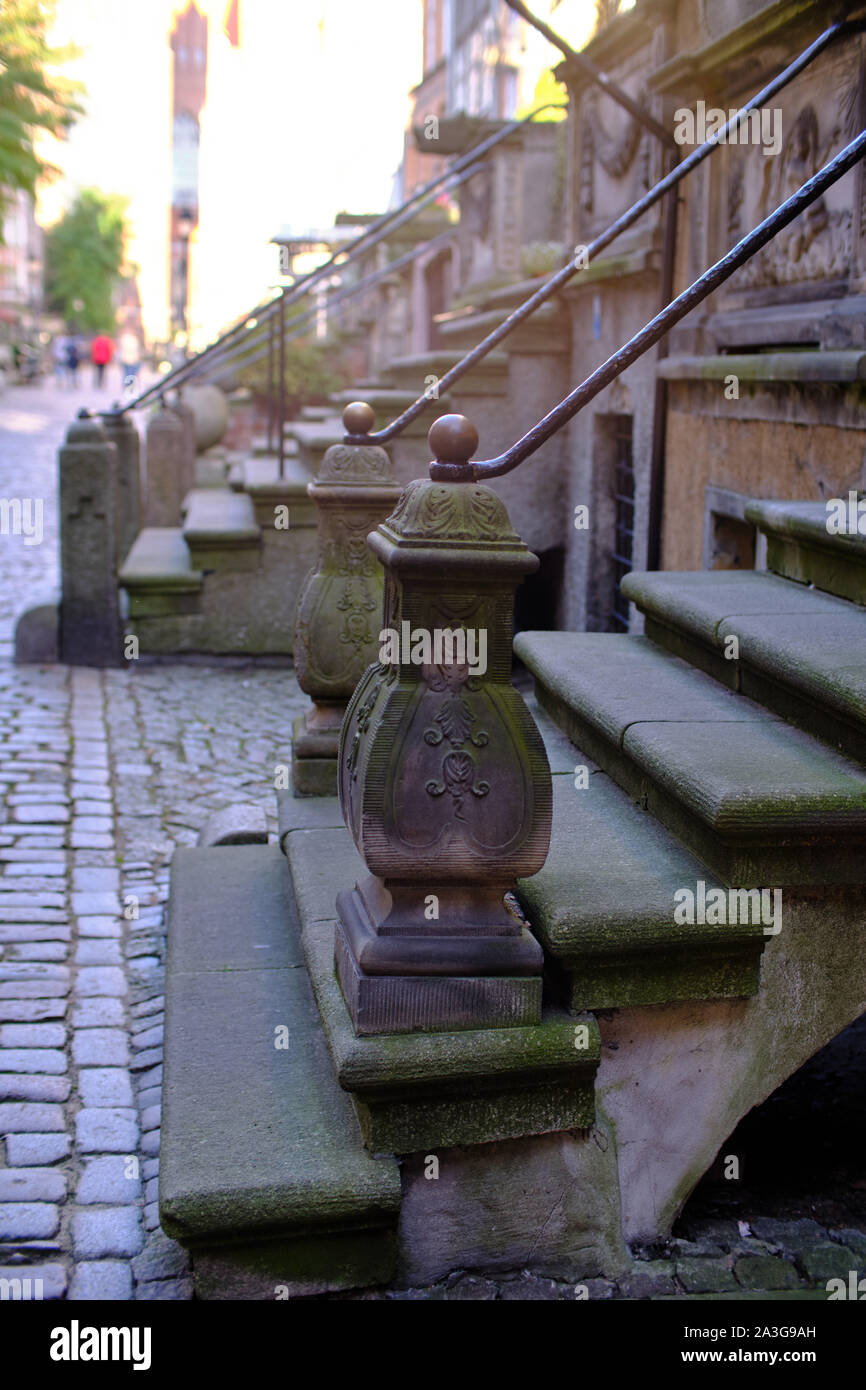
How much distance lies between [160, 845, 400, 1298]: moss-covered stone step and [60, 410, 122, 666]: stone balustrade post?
18.2 ft

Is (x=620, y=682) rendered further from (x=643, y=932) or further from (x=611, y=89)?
(x=611, y=89)

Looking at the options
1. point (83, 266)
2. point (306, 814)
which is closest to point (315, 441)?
point (306, 814)

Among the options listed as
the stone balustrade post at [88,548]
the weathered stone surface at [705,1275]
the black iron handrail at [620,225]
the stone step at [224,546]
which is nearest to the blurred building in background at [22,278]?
the stone step at [224,546]

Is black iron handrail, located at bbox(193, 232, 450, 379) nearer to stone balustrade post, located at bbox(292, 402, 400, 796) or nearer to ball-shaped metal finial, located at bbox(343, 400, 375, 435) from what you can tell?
ball-shaped metal finial, located at bbox(343, 400, 375, 435)

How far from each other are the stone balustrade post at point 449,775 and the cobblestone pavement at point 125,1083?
647 mm

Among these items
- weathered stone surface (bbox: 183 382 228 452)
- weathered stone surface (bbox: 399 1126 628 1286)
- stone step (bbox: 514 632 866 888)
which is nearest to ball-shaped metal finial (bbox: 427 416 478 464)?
stone step (bbox: 514 632 866 888)

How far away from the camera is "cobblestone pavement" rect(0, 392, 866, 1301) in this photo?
310 centimetres

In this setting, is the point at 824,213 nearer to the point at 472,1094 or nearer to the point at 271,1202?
the point at 472,1094

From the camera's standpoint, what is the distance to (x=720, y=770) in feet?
10.5

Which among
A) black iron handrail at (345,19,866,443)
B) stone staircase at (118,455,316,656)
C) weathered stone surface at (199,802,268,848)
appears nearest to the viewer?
black iron handrail at (345,19,866,443)

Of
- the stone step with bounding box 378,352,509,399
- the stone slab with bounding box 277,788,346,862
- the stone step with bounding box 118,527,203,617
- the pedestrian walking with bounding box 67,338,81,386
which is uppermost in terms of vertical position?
the pedestrian walking with bounding box 67,338,81,386

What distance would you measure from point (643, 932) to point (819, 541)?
1.84 metres

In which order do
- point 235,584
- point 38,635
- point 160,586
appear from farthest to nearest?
point 235,584, point 160,586, point 38,635

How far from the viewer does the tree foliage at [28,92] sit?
21.4 m
